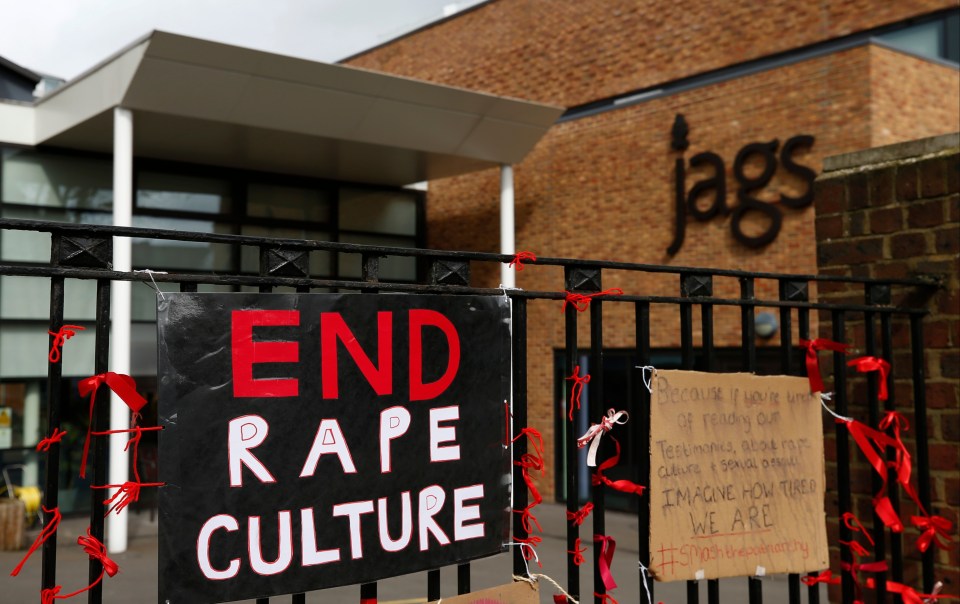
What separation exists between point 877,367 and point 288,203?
1376 cm

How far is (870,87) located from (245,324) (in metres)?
10.9

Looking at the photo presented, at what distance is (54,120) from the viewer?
13062 millimetres

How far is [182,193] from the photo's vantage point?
49.0 ft

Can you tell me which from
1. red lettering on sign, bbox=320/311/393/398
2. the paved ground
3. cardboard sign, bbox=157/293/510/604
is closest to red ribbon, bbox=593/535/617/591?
cardboard sign, bbox=157/293/510/604

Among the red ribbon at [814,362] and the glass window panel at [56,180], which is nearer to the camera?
the red ribbon at [814,362]

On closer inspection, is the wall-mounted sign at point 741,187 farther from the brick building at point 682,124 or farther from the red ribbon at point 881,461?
the red ribbon at point 881,461

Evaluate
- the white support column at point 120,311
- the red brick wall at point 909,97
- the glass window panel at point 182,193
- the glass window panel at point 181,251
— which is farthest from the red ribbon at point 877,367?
the glass window panel at point 182,193

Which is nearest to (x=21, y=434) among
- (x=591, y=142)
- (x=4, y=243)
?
(x=4, y=243)

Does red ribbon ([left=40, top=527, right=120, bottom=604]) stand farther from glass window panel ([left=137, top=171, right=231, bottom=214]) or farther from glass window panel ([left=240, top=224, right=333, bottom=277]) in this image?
glass window panel ([left=240, top=224, right=333, bottom=277])

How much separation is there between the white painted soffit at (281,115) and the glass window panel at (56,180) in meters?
0.33

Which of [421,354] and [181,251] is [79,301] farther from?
[421,354]

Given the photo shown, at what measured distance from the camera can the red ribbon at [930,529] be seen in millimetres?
3484

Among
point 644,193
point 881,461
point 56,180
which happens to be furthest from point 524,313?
point 56,180

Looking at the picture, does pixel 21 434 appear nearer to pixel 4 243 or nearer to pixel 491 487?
pixel 4 243
